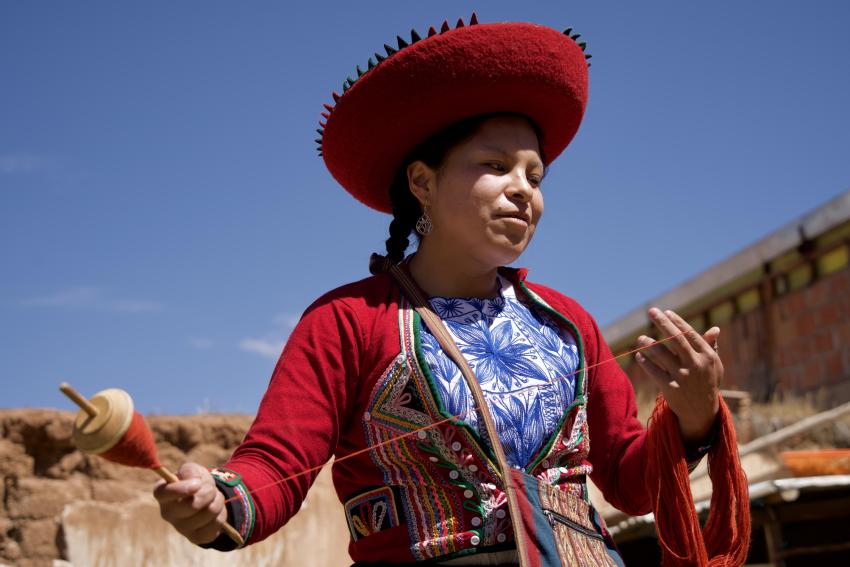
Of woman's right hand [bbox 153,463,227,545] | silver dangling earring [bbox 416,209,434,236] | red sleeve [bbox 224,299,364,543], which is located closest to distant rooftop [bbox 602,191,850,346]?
silver dangling earring [bbox 416,209,434,236]

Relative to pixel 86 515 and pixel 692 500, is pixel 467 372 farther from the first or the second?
pixel 86 515

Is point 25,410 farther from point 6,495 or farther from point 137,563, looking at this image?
point 137,563

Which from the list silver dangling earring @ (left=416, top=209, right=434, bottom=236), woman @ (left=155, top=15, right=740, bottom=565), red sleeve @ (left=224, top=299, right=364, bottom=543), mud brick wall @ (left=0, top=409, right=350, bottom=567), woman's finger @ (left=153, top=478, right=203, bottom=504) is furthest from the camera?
mud brick wall @ (left=0, top=409, right=350, bottom=567)

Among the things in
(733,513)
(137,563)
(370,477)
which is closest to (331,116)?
(370,477)

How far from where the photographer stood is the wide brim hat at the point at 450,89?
2828 millimetres

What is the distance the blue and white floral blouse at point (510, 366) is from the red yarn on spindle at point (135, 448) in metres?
0.84

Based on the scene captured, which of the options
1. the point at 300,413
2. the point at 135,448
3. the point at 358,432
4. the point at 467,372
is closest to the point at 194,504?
the point at 135,448

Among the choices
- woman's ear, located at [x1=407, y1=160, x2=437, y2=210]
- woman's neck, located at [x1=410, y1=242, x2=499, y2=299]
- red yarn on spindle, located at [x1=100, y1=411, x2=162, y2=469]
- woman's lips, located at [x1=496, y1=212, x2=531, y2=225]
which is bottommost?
red yarn on spindle, located at [x1=100, y1=411, x2=162, y2=469]

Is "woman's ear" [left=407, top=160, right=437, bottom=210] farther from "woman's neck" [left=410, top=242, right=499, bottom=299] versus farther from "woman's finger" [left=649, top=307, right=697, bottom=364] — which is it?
"woman's finger" [left=649, top=307, right=697, bottom=364]

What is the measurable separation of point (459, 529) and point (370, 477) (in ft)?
0.88

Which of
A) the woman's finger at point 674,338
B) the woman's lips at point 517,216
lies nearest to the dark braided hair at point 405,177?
the woman's lips at point 517,216

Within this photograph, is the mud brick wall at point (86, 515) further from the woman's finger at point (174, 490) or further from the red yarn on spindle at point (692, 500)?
the woman's finger at point (174, 490)

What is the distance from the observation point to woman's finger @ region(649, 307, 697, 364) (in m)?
2.59

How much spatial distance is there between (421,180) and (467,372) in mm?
622
